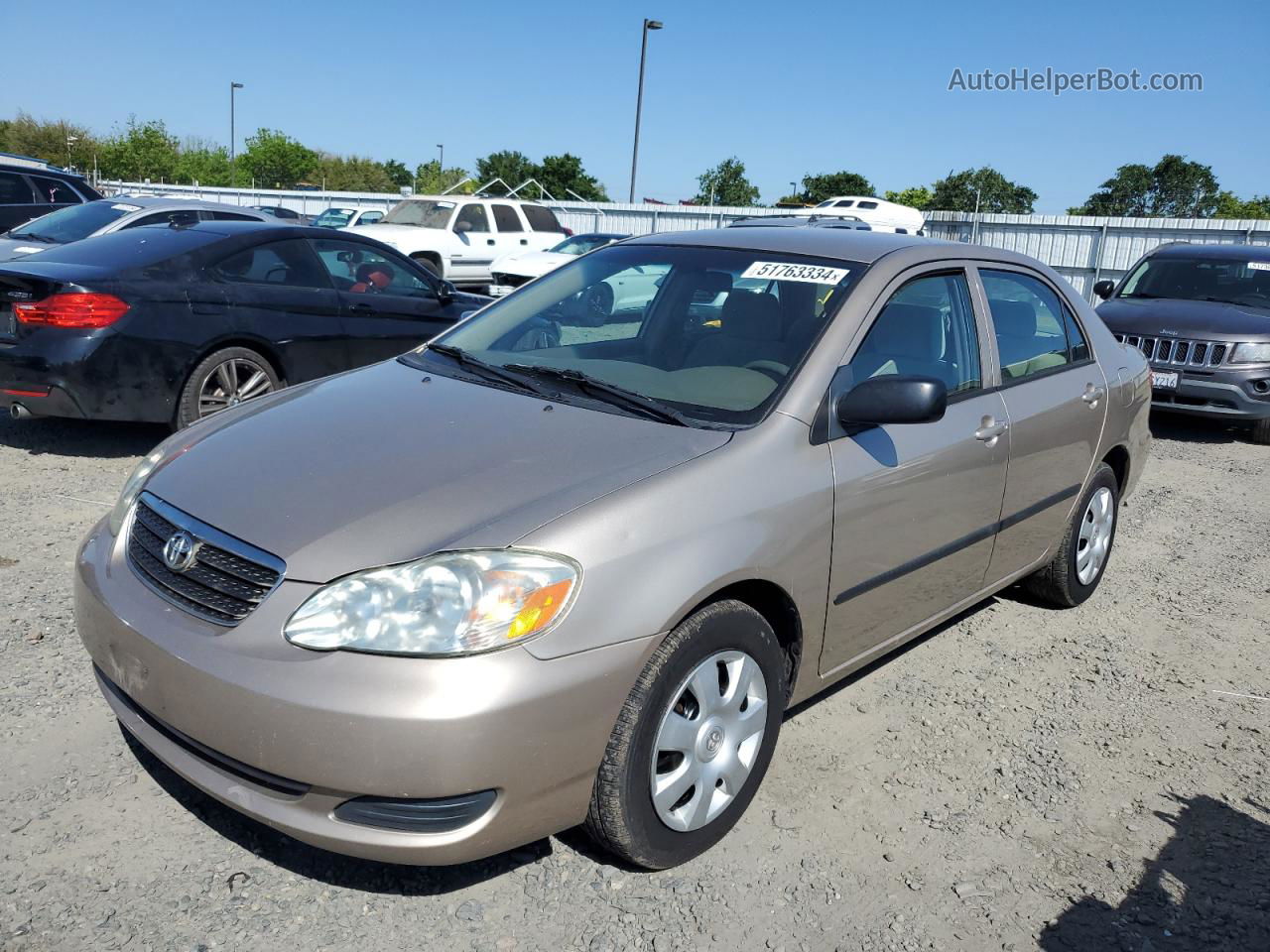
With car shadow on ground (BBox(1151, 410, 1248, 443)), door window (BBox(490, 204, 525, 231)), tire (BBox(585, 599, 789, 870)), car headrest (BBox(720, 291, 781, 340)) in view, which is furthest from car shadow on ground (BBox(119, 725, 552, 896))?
door window (BBox(490, 204, 525, 231))

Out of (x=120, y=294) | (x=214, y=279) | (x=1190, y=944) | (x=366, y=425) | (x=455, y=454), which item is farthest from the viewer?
(x=214, y=279)

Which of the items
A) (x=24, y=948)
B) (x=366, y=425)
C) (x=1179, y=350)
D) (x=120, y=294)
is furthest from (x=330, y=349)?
(x=1179, y=350)

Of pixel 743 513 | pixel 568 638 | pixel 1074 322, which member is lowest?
pixel 568 638

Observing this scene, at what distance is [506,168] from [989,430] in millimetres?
84582

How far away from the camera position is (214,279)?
6.59m

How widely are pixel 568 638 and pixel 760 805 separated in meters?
1.12

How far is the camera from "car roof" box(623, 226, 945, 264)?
3723 millimetres

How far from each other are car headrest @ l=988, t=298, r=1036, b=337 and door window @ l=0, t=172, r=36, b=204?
13425mm

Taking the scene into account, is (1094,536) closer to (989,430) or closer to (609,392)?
(989,430)

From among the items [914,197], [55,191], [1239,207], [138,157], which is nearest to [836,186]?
[914,197]

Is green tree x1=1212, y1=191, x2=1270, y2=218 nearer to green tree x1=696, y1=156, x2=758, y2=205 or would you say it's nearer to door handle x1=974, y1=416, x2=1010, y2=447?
green tree x1=696, y1=156, x2=758, y2=205

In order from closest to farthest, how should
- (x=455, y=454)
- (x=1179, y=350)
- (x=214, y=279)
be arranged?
1. (x=455, y=454)
2. (x=214, y=279)
3. (x=1179, y=350)

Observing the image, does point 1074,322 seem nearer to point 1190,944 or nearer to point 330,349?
point 1190,944

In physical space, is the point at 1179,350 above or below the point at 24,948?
above
